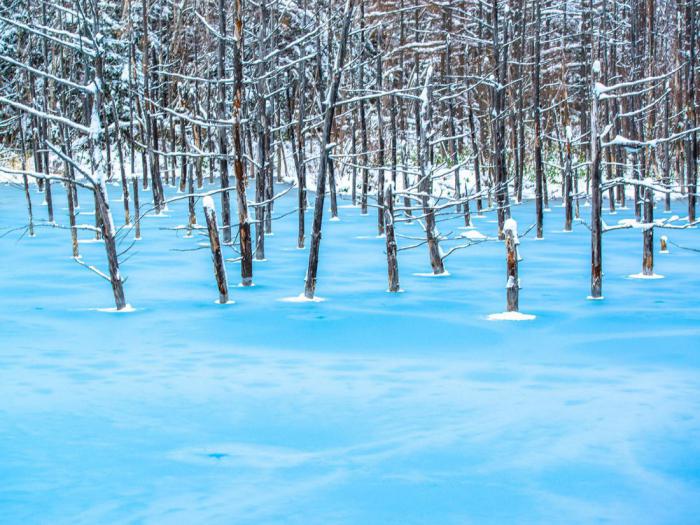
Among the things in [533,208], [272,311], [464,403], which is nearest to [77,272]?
[272,311]

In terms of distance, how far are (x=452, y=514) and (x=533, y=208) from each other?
28.9 m

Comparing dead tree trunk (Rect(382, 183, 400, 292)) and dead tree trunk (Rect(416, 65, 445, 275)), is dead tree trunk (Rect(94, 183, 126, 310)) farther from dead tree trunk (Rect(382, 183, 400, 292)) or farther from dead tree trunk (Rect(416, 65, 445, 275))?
dead tree trunk (Rect(416, 65, 445, 275))

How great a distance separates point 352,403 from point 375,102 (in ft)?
96.4

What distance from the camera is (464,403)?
32.0 feet

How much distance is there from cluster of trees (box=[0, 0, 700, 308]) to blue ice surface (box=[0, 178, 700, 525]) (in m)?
1.23

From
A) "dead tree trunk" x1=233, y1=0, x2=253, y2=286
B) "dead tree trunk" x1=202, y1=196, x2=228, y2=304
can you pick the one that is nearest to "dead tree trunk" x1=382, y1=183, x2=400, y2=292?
"dead tree trunk" x1=233, y1=0, x2=253, y2=286

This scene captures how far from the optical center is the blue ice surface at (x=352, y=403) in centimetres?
719

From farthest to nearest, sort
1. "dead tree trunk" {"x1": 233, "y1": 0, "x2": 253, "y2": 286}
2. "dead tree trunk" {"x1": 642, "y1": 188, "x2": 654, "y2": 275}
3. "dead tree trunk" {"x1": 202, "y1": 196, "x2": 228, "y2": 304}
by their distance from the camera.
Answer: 1. "dead tree trunk" {"x1": 642, "y1": 188, "x2": 654, "y2": 275}
2. "dead tree trunk" {"x1": 233, "y1": 0, "x2": 253, "y2": 286}
3. "dead tree trunk" {"x1": 202, "y1": 196, "x2": 228, "y2": 304}

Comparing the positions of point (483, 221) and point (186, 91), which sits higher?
point (186, 91)

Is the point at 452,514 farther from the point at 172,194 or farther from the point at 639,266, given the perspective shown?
the point at 172,194

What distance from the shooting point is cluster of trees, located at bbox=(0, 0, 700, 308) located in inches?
635

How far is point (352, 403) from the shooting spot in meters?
9.84

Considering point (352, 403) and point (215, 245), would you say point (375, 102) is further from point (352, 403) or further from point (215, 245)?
point (352, 403)

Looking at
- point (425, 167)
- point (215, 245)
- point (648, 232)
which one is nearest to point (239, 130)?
point (215, 245)
